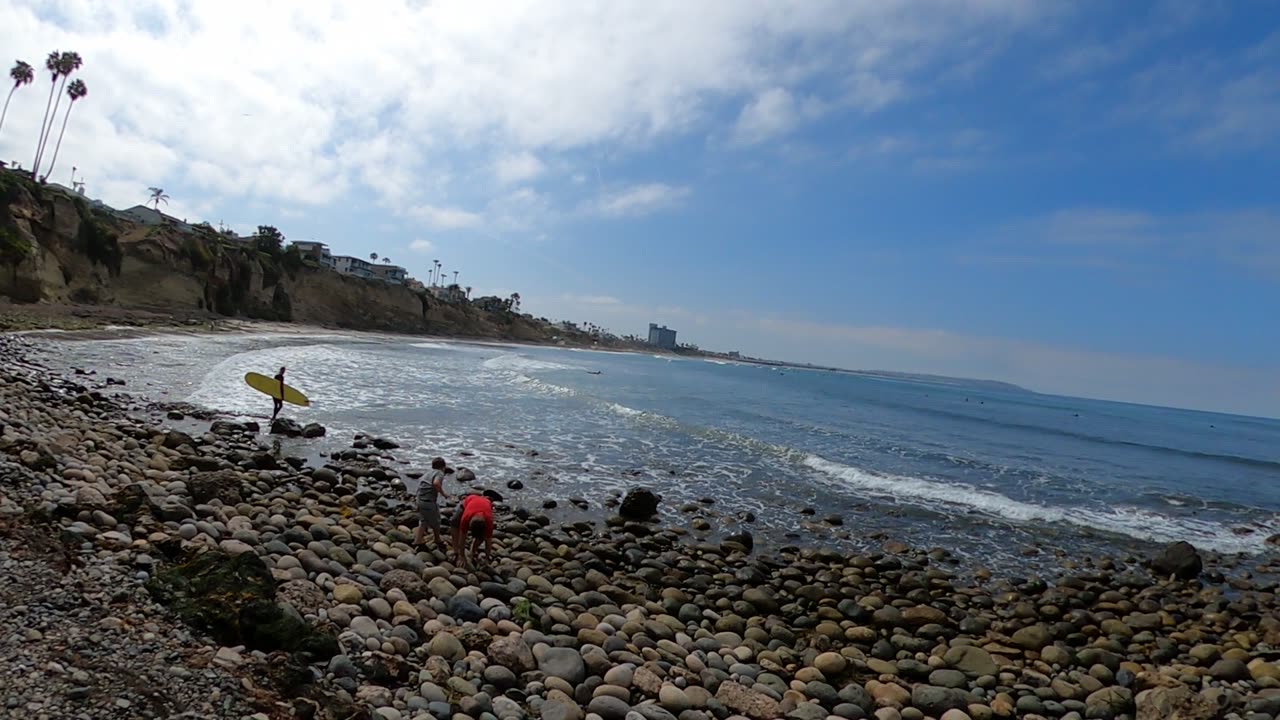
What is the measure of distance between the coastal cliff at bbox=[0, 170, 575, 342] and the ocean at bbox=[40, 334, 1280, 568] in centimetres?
1044

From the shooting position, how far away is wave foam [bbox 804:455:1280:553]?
1582cm

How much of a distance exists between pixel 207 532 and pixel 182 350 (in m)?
31.2

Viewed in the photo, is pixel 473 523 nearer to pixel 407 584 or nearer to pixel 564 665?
pixel 407 584

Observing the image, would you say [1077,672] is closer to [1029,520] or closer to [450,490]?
[1029,520]

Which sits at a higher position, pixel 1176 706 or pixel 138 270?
pixel 138 270

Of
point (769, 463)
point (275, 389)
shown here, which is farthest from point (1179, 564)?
point (275, 389)

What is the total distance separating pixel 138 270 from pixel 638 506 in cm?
5539

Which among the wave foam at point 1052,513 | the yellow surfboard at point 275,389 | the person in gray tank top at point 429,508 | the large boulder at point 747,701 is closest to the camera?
the large boulder at point 747,701

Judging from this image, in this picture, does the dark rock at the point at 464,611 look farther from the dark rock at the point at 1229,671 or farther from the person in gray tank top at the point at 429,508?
the dark rock at the point at 1229,671

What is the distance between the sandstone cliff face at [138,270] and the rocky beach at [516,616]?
35.9 metres

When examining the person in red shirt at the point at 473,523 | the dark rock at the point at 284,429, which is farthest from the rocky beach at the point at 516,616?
the dark rock at the point at 284,429

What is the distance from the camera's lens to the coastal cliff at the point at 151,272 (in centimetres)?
3787

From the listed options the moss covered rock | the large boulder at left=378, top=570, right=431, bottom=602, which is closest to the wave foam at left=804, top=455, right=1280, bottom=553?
the large boulder at left=378, top=570, right=431, bottom=602

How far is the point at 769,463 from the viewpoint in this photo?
20531 mm
